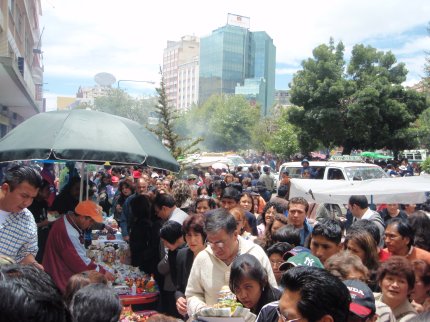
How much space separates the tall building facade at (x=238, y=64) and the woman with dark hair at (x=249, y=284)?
115829 mm

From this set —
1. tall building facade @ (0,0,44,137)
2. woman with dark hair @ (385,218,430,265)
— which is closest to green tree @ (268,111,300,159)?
tall building facade @ (0,0,44,137)

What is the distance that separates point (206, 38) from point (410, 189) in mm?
124509

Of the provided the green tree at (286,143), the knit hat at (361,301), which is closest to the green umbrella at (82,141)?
the knit hat at (361,301)

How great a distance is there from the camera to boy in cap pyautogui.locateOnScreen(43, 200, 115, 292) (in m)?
4.66

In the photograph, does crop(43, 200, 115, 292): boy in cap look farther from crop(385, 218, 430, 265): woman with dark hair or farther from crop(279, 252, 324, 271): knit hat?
crop(385, 218, 430, 265): woman with dark hair

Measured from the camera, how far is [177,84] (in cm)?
14912

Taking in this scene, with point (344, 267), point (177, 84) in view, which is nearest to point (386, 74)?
point (344, 267)

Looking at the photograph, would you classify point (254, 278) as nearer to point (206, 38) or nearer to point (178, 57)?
point (206, 38)

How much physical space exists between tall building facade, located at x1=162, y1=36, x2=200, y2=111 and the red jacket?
130m

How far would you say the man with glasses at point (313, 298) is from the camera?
2.06 meters

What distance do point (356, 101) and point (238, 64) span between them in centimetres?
10368

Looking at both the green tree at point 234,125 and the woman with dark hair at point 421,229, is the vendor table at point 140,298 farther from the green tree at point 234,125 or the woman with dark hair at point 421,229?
the green tree at point 234,125

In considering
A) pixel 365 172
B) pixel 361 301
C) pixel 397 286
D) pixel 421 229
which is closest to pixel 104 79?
pixel 365 172

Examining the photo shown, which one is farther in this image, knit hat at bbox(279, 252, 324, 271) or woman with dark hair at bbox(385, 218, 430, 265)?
woman with dark hair at bbox(385, 218, 430, 265)
